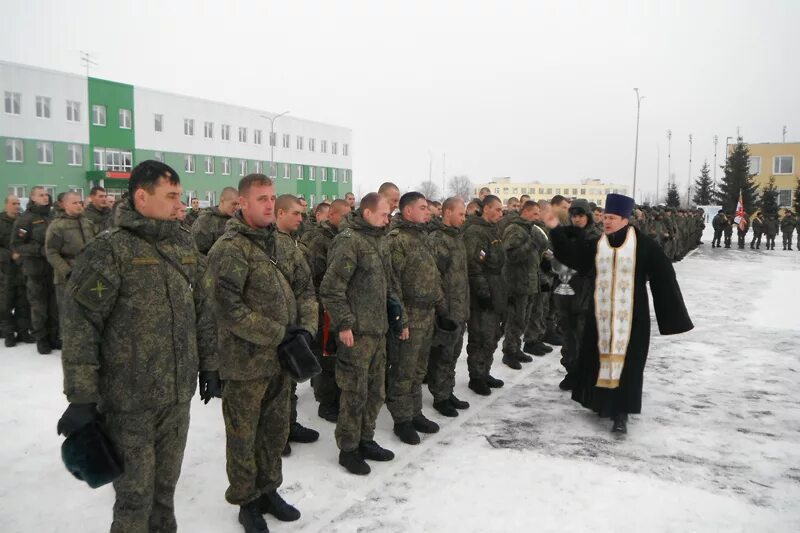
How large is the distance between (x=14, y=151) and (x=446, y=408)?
37.5m

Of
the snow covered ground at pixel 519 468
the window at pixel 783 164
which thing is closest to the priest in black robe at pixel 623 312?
the snow covered ground at pixel 519 468

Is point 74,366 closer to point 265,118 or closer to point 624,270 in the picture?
point 624,270

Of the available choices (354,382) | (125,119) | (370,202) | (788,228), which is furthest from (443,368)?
(125,119)

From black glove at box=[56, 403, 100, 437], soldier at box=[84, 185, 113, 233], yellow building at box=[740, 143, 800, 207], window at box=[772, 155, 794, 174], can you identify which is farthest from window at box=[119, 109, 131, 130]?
window at box=[772, 155, 794, 174]

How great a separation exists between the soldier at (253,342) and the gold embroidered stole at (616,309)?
3198 millimetres

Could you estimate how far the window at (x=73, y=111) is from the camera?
36.5 m

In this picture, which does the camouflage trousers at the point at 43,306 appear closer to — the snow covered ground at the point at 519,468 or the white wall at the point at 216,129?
the snow covered ground at the point at 519,468

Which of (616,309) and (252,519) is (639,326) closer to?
(616,309)

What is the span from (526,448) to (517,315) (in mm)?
3009

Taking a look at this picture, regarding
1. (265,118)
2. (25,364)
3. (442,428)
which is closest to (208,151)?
(265,118)

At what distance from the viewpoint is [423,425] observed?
5355 millimetres

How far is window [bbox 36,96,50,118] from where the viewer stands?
3494 cm

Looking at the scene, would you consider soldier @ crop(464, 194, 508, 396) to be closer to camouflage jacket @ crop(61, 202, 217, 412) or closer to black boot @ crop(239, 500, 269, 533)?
black boot @ crop(239, 500, 269, 533)

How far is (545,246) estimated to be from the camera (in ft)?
27.1
